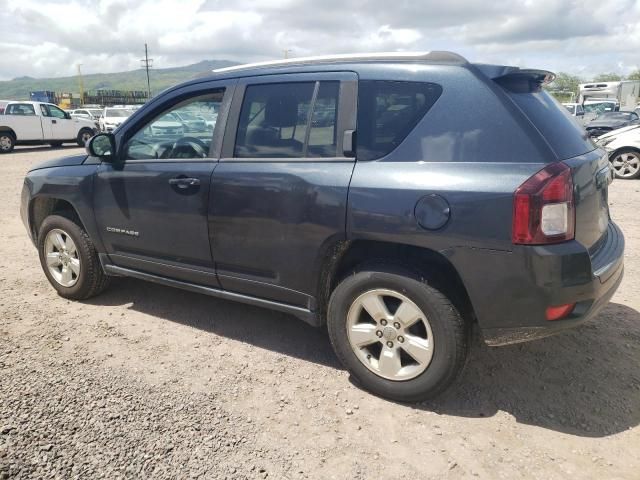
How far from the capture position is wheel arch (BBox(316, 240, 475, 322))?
269 cm

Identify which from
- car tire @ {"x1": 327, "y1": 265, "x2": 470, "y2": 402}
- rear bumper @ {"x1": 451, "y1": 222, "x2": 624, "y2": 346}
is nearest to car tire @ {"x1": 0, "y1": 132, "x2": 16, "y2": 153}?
car tire @ {"x1": 327, "y1": 265, "x2": 470, "y2": 402}

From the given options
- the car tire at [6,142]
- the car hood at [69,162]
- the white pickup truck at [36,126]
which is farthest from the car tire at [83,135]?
the car hood at [69,162]

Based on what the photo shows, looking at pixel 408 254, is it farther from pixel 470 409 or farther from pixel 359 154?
pixel 470 409

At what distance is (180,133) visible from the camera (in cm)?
358

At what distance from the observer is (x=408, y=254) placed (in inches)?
110

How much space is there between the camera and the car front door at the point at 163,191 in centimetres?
338

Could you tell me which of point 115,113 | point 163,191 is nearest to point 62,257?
point 163,191

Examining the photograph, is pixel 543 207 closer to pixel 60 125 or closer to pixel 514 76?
pixel 514 76

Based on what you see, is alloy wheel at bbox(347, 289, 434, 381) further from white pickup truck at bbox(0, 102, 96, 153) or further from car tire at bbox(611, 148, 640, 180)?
white pickup truck at bbox(0, 102, 96, 153)

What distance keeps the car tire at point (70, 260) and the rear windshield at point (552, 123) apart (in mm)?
3304

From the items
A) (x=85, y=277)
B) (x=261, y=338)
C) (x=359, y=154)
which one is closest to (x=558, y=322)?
(x=359, y=154)

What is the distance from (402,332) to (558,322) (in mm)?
770

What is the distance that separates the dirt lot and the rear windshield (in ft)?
4.53

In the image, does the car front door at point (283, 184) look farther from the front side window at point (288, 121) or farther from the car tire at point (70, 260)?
the car tire at point (70, 260)
